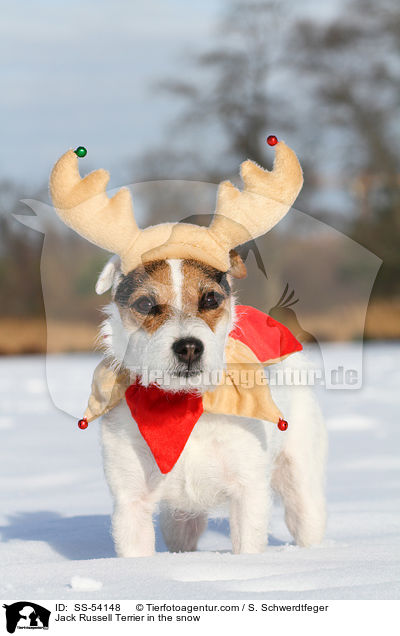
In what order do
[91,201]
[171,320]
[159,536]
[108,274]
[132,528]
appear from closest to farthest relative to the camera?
[171,320]
[91,201]
[108,274]
[132,528]
[159,536]

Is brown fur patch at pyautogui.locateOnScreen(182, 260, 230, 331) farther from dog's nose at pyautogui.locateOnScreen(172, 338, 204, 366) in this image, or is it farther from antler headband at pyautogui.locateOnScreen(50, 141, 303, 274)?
dog's nose at pyautogui.locateOnScreen(172, 338, 204, 366)

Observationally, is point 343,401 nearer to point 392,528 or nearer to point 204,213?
point 392,528

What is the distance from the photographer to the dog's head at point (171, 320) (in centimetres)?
261

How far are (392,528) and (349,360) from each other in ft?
3.42

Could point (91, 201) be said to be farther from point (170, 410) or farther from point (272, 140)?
point (170, 410)

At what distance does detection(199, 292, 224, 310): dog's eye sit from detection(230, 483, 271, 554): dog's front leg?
0.75 meters

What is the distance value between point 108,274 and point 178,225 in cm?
32

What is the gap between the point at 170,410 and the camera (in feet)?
9.66

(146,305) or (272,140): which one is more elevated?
(272,140)

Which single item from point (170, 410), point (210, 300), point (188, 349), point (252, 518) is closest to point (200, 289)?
point (210, 300)

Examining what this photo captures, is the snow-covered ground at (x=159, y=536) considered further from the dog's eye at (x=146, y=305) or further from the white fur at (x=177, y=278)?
the white fur at (x=177, y=278)

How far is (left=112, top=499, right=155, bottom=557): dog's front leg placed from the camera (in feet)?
9.91
